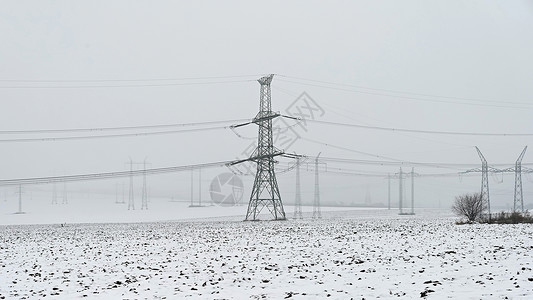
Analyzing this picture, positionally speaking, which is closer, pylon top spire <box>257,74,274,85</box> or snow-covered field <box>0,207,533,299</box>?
snow-covered field <box>0,207,533,299</box>

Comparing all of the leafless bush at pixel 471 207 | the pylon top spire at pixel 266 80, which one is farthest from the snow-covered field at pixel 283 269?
the pylon top spire at pixel 266 80

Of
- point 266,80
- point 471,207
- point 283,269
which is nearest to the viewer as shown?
point 283,269

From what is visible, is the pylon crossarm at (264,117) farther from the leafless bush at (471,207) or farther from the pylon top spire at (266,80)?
the leafless bush at (471,207)

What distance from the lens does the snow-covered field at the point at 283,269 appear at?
14758 mm

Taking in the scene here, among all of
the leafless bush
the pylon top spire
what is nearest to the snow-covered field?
the leafless bush

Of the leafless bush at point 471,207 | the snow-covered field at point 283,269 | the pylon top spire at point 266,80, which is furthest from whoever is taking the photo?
the pylon top spire at point 266,80

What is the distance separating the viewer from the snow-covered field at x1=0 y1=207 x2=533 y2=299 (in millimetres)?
14758

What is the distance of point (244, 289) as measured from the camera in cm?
1578

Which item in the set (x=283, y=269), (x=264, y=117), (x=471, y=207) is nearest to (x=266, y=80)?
(x=264, y=117)

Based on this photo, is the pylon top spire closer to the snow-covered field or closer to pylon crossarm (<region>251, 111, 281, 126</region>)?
pylon crossarm (<region>251, 111, 281, 126</region>)

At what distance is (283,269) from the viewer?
743 inches

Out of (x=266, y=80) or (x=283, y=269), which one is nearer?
(x=283, y=269)

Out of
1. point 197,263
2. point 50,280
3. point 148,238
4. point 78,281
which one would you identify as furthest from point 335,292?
point 148,238

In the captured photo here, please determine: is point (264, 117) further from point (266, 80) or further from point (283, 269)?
point (283, 269)
